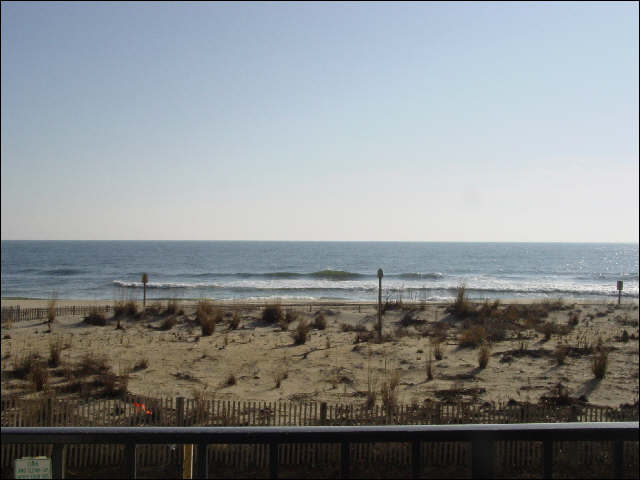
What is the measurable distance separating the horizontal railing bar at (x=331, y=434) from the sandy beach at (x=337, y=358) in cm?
821

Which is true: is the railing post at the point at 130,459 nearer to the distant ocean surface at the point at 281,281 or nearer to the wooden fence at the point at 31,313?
the wooden fence at the point at 31,313

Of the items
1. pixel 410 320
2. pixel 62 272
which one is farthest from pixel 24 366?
pixel 62 272

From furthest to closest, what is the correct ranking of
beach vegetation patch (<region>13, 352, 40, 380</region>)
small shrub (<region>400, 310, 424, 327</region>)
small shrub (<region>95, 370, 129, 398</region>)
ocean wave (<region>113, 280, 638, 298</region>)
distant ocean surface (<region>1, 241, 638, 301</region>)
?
1. ocean wave (<region>113, 280, 638, 298</region>)
2. distant ocean surface (<region>1, 241, 638, 301</region>)
3. small shrub (<region>400, 310, 424, 327</region>)
4. beach vegetation patch (<region>13, 352, 40, 380</region>)
5. small shrub (<region>95, 370, 129, 398</region>)

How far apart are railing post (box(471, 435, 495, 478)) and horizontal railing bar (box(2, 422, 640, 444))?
0.07 ft

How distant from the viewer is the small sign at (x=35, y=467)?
1702mm

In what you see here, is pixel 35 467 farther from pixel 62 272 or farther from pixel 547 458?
pixel 62 272

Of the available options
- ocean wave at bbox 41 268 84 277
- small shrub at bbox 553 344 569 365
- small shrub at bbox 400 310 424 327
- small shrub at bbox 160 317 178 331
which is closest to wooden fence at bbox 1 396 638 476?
small shrub at bbox 553 344 569 365

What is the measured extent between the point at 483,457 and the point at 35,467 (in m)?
1.39

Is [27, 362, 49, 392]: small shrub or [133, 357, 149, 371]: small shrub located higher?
[27, 362, 49, 392]: small shrub

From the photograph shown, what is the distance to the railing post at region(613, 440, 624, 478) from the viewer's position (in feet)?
5.53

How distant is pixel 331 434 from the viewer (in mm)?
1604

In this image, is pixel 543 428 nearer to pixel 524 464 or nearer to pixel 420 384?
pixel 524 464

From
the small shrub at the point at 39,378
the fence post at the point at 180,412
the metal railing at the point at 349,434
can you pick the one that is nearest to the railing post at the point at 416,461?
the metal railing at the point at 349,434

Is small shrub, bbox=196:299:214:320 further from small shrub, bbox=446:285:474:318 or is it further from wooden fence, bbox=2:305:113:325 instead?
small shrub, bbox=446:285:474:318
